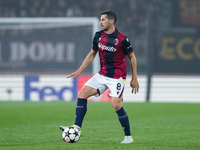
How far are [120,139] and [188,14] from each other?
14.4 m

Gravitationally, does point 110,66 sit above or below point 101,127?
above

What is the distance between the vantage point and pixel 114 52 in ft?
22.4

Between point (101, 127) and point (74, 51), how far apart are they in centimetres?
829

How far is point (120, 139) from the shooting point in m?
7.22

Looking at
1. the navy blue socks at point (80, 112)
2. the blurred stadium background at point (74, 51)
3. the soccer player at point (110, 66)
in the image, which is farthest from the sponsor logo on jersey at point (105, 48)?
the blurred stadium background at point (74, 51)

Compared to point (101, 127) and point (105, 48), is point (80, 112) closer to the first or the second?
point (105, 48)

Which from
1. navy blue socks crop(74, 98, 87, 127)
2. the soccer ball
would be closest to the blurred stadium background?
navy blue socks crop(74, 98, 87, 127)

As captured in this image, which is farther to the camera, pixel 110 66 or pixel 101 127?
pixel 101 127

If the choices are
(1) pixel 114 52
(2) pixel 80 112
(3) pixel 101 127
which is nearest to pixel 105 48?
(1) pixel 114 52

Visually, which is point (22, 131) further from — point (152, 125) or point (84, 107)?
point (152, 125)

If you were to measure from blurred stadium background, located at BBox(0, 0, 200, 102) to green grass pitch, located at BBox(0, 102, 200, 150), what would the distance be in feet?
7.94

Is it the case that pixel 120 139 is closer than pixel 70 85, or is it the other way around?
pixel 120 139

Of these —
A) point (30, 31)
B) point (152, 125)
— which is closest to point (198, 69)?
point (30, 31)

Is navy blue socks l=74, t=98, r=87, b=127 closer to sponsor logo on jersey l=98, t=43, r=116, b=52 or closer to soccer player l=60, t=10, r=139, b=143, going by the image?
soccer player l=60, t=10, r=139, b=143
